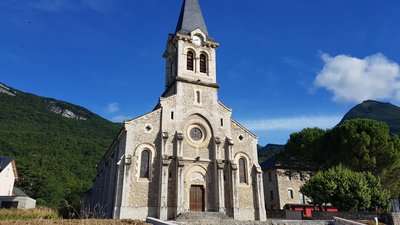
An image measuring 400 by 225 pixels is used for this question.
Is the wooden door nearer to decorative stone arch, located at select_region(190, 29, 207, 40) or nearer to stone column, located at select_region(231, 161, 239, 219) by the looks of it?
stone column, located at select_region(231, 161, 239, 219)

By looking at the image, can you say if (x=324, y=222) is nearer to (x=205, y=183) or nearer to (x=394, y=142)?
(x=205, y=183)

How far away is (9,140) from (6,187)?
34.2m

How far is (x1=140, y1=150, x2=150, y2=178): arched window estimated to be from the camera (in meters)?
25.3

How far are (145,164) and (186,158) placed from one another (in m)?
3.66

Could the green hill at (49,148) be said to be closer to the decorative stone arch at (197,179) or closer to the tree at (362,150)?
the decorative stone arch at (197,179)

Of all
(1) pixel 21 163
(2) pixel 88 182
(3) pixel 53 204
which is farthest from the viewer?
(2) pixel 88 182

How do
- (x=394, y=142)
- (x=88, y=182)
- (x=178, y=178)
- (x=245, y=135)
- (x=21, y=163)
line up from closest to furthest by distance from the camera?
(x=178, y=178) → (x=245, y=135) → (x=394, y=142) → (x=21, y=163) → (x=88, y=182)

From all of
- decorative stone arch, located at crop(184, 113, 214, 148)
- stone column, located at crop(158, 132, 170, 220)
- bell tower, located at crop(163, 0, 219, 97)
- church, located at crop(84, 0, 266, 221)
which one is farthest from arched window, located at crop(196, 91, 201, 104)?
stone column, located at crop(158, 132, 170, 220)

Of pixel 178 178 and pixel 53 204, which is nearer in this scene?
pixel 178 178

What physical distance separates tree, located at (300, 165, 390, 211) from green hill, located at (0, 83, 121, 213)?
2599 cm

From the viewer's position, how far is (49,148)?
7331 cm

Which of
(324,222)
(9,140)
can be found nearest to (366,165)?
(324,222)

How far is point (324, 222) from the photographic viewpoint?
23094 millimetres

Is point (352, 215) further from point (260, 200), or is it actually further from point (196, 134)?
point (196, 134)
